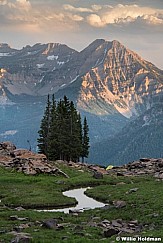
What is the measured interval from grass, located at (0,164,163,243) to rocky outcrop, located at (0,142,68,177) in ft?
6.89

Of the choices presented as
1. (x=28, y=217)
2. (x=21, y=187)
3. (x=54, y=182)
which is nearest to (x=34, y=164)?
(x=54, y=182)

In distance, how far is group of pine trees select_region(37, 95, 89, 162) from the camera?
398 ft

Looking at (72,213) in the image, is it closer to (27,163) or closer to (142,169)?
(27,163)

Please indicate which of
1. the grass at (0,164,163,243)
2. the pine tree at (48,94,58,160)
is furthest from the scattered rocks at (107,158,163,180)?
the pine tree at (48,94,58,160)

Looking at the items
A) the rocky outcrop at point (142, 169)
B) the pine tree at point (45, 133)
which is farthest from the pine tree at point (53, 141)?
the rocky outcrop at point (142, 169)

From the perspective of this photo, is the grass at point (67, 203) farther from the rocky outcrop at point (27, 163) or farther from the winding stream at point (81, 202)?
the rocky outcrop at point (27, 163)

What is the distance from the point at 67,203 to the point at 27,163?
1219 inches

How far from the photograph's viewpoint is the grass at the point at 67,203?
32.7 metres

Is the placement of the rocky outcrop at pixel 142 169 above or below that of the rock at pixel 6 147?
below

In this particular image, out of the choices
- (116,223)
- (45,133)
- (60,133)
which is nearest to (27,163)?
(60,133)

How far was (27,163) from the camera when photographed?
86.5 meters

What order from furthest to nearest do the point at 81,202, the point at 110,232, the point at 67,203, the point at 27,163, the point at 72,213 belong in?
the point at 27,163
the point at 81,202
the point at 67,203
the point at 72,213
the point at 110,232

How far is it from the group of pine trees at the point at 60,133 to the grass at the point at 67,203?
121 ft

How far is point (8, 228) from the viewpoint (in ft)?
114
